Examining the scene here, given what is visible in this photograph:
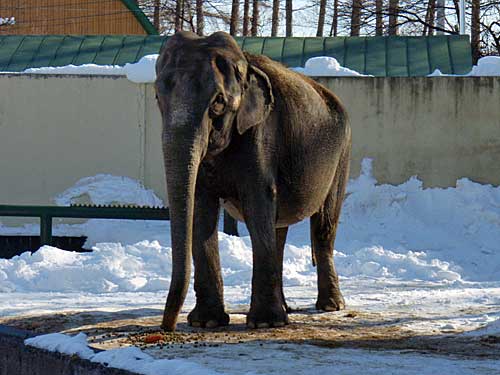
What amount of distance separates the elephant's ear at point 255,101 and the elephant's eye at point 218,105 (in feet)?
0.87

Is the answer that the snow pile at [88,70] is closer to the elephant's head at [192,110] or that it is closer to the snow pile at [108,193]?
the snow pile at [108,193]

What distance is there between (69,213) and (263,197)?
7240 mm

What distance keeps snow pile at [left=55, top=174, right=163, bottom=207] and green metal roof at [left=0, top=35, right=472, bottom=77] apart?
3.72 m

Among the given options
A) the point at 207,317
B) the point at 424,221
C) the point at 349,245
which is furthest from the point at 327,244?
the point at 424,221

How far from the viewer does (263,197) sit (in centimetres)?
882

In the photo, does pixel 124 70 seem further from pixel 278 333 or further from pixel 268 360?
pixel 268 360

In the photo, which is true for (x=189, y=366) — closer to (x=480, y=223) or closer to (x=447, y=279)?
(x=447, y=279)

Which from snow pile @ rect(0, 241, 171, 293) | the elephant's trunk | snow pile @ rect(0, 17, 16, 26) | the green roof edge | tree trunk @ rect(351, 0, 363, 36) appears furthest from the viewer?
tree trunk @ rect(351, 0, 363, 36)

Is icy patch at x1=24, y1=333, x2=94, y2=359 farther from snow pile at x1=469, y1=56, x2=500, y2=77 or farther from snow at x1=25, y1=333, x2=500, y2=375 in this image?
snow pile at x1=469, y1=56, x2=500, y2=77

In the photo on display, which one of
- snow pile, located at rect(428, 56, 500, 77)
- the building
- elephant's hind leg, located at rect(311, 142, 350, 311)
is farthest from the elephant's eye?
the building

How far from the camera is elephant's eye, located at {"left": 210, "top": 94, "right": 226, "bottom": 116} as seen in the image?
8.25m

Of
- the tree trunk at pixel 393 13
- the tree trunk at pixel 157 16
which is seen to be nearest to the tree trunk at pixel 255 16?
the tree trunk at pixel 157 16

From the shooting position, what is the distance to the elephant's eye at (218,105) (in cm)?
825

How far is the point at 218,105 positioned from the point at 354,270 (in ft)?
20.5
